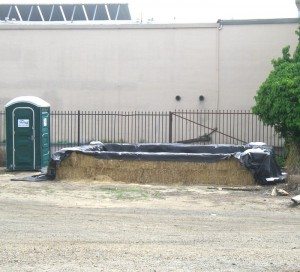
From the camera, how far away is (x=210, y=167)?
1681cm

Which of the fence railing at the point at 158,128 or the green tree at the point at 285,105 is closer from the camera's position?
the green tree at the point at 285,105

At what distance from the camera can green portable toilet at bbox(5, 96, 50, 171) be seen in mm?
19578

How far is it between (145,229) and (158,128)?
16365 millimetres

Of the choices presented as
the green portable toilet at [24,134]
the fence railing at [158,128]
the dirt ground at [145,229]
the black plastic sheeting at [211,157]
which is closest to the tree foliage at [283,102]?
A: the black plastic sheeting at [211,157]

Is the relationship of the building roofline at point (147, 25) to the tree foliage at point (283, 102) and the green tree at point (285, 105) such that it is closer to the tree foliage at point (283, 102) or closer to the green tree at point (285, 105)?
the green tree at point (285, 105)

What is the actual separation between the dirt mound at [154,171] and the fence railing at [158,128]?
8.30 m

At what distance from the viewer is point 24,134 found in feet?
64.4

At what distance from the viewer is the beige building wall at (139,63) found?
87.3ft

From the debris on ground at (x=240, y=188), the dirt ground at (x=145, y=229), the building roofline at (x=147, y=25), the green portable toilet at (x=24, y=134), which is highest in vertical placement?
the building roofline at (x=147, y=25)

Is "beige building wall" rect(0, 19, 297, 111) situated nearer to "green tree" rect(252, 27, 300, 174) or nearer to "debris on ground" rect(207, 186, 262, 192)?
"green tree" rect(252, 27, 300, 174)

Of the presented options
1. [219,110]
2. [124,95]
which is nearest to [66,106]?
[124,95]

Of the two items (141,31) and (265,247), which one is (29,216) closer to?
(265,247)

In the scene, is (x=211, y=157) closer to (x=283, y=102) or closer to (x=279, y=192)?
(x=279, y=192)

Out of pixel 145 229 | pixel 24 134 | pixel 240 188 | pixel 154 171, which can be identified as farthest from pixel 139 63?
pixel 145 229
